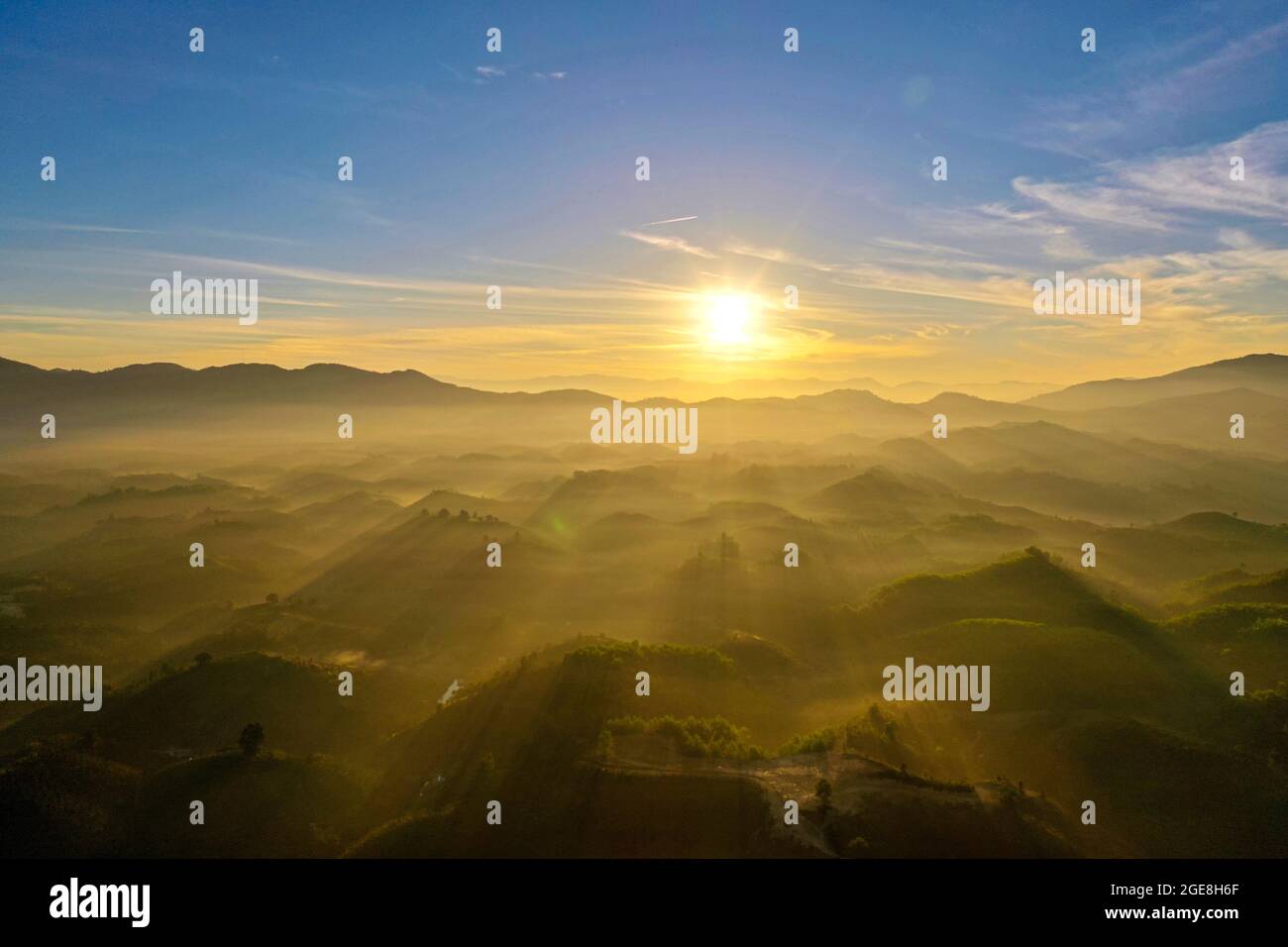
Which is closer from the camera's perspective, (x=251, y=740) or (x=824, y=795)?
(x=824, y=795)

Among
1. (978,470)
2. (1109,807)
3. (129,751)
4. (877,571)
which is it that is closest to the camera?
(1109,807)

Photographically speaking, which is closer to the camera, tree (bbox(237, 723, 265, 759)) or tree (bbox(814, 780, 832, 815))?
tree (bbox(814, 780, 832, 815))

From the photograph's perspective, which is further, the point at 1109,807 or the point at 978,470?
the point at 978,470

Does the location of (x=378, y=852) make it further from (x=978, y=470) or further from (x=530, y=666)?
(x=978, y=470)

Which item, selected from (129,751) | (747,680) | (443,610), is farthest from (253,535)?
(747,680)

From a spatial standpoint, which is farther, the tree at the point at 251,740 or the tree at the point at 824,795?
the tree at the point at 251,740

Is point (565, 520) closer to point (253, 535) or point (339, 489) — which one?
point (253, 535)

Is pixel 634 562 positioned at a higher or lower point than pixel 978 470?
lower

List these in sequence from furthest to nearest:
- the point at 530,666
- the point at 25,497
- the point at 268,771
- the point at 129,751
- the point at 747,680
A: the point at 25,497 → the point at 747,680 → the point at 530,666 → the point at 129,751 → the point at 268,771

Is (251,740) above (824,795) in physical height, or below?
above

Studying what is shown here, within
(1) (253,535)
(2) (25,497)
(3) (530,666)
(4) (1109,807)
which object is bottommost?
(4) (1109,807)
